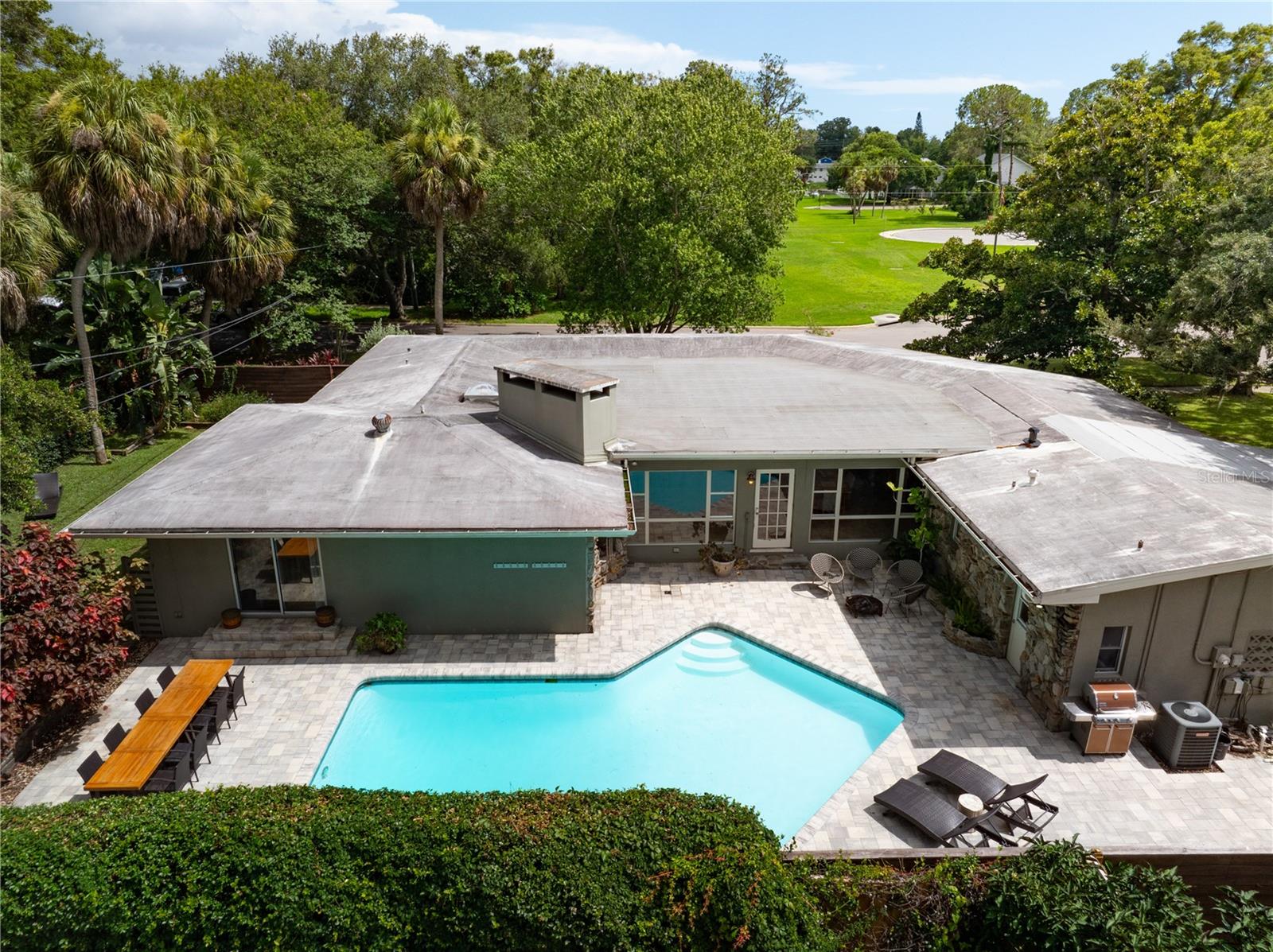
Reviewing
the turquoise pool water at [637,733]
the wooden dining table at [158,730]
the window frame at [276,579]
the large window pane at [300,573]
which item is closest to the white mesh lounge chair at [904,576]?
the turquoise pool water at [637,733]

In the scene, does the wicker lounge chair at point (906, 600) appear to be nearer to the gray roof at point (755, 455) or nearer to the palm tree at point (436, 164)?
the gray roof at point (755, 455)

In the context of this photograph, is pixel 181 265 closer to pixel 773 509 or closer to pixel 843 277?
pixel 773 509

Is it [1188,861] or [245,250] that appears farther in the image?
[245,250]

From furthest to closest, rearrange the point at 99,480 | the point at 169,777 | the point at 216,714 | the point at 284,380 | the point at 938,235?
the point at 938,235, the point at 284,380, the point at 99,480, the point at 216,714, the point at 169,777

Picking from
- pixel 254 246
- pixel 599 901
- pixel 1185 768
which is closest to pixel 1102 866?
pixel 1185 768

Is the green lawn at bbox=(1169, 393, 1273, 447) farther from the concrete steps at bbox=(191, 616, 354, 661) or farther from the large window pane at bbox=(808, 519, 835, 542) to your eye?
the concrete steps at bbox=(191, 616, 354, 661)

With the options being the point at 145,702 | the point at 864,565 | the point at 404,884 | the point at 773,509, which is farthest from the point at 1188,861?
the point at 145,702
